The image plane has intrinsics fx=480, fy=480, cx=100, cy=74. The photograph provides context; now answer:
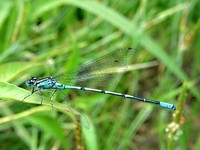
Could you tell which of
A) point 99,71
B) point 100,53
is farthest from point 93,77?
point 100,53

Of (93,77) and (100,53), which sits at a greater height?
(100,53)

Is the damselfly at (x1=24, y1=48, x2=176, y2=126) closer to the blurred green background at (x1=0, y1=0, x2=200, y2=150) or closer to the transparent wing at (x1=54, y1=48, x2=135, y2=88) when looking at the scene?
the transparent wing at (x1=54, y1=48, x2=135, y2=88)

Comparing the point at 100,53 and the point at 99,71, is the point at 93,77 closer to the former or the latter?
the point at 99,71

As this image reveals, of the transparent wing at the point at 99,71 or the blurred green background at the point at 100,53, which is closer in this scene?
the transparent wing at the point at 99,71

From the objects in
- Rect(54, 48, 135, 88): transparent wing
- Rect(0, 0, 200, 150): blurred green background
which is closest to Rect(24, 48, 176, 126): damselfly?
Rect(54, 48, 135, 88): transparent wing

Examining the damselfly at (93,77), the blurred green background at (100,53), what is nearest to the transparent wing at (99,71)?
the damselfly at (93,77)

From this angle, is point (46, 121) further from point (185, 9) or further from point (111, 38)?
point (185, 9)

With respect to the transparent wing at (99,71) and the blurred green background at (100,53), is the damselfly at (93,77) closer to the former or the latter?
the transparent wing at (99,71)
